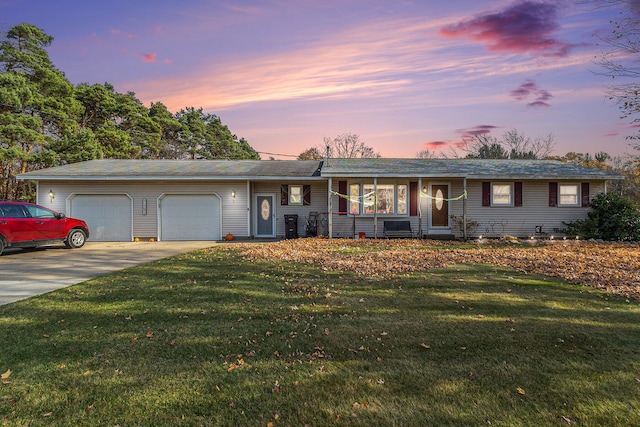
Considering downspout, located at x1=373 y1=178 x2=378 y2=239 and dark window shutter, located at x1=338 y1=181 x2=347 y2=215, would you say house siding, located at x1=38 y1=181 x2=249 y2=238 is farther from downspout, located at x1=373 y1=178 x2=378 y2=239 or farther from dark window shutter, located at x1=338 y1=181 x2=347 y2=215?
downspout, located at x1=373 y1=178 x2=378 y2=239

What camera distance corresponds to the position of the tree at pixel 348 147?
42406 millimetres

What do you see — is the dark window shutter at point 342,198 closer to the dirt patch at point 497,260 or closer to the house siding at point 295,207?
the house siding at point 295,207

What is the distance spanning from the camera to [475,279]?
22.1 feet

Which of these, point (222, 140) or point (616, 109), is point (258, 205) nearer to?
point (616, 109)

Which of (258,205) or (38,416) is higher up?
(258,205)

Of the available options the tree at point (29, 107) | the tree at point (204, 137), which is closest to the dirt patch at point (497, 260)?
the tree at point (29, 107)

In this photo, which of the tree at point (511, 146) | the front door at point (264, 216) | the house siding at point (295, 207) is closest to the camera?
the house siding at point (295, 207)

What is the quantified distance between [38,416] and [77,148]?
2587 cm

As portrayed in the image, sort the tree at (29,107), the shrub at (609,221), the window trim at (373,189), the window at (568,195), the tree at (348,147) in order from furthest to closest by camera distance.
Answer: the tree at (348,147) → the tree at (29,107) → the window trim at (373,189) → the window at (568,195) → the shrub at (609,221)

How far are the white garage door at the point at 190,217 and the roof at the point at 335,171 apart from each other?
1.25 metres

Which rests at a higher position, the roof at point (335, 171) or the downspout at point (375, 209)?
the roof at point (335, 171)

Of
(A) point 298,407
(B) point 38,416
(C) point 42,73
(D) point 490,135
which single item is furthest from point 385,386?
(D) point 490,135

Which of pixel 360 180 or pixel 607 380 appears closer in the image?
pixel 607 380

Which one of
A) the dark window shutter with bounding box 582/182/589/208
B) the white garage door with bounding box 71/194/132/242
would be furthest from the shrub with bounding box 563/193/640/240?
the white garage door with bounding box 71/194/132/242
